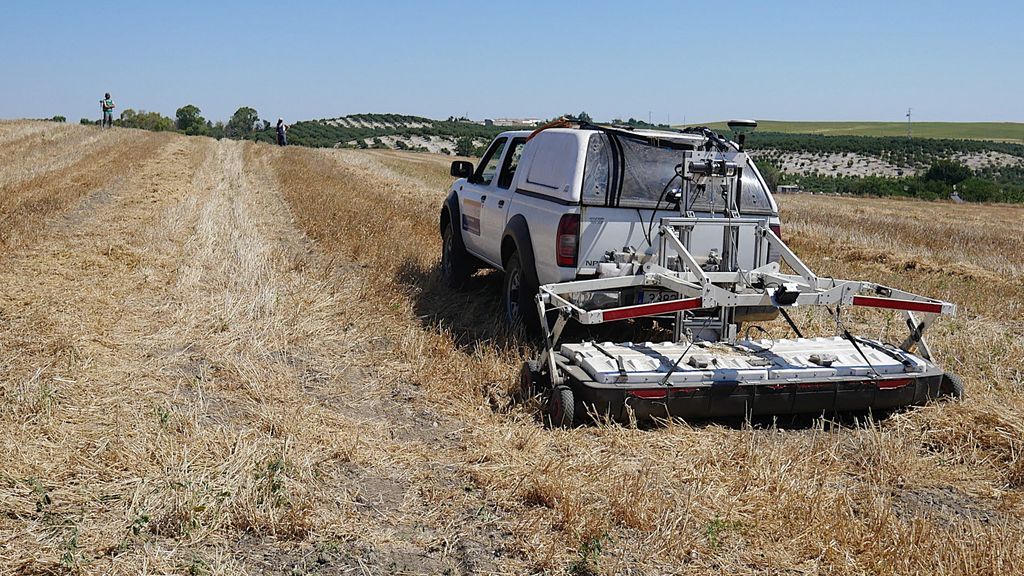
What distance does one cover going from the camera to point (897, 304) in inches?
242

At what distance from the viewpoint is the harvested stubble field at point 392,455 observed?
13.1ft

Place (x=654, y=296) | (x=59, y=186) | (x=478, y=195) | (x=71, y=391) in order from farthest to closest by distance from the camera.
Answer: (x=59, y=186)
(x=478, y=195)
(x=654, y=296)
(x=71, y=391)

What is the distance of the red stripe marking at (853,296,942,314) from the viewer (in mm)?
6047

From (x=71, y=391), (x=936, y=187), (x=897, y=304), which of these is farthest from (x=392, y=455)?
(x=936, y=187)

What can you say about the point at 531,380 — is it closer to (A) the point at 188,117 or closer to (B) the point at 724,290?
(B) the point at 724,290

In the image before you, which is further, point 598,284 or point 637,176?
point 637,176

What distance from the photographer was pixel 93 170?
22.7m

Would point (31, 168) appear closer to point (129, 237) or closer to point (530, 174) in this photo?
point (129, 237)

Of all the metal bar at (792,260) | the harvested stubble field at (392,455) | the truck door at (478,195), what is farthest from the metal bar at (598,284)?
the truck door at (478,195)

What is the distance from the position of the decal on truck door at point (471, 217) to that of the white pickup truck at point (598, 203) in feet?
3.42

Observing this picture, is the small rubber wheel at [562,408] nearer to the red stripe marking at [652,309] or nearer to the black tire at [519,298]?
the red stripe marking at [652,309]

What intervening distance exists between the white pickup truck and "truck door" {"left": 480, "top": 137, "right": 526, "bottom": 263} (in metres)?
0.22

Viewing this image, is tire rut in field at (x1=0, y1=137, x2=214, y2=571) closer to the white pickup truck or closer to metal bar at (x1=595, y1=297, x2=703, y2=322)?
metal bar at (x1=595, y1=297, x2=703, y2=322)

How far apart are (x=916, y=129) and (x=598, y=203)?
443ft
